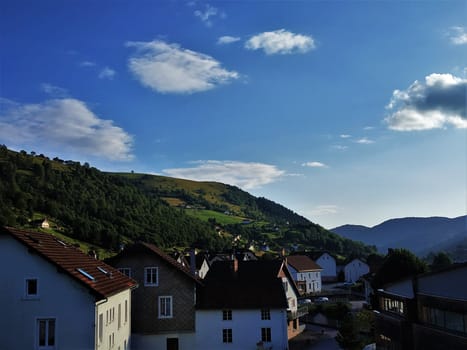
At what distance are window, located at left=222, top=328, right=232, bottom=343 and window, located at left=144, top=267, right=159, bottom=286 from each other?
260 inches

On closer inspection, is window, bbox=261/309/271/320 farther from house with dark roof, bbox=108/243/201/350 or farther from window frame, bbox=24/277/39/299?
window frame, bbox=24/277/39/299

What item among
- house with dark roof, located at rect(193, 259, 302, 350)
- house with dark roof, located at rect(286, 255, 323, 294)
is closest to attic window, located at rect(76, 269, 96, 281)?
house with dark roof, located at rect(193, 259, 302, 350)

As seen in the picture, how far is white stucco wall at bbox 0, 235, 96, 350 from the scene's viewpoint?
78.2 feet

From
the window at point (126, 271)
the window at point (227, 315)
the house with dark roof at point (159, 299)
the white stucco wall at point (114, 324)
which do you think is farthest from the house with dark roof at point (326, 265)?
the white stucco wall at point (114, 324)

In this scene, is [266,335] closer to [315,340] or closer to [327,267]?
[315,340]

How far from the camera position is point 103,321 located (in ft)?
84.4

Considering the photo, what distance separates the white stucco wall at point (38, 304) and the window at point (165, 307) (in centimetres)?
1408

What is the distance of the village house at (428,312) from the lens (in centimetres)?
2323

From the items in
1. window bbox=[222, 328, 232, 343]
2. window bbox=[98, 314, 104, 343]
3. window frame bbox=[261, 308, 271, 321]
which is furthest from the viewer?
window frame bbox=[261, 308, 271, 321]

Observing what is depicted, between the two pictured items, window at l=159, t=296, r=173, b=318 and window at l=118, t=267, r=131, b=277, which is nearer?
window at l=159, t=296, r=173, b=318

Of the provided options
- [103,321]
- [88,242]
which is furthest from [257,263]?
[88,242]

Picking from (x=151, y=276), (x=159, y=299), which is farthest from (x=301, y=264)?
(x=151, y=276)

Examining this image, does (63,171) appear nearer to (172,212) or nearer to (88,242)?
(172,212)

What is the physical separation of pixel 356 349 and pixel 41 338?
2453 centimetres
